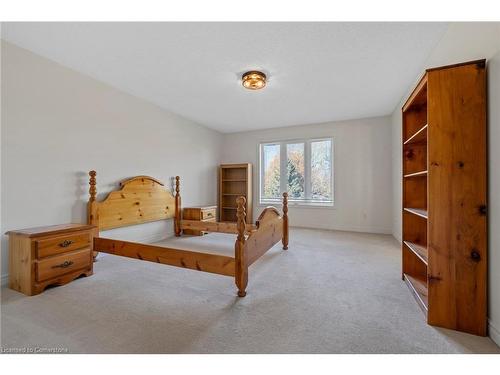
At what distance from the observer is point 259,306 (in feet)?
5.60

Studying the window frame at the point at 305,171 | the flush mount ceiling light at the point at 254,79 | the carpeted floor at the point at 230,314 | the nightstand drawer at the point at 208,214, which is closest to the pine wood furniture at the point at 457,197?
the carpeted floor at the point at 230,314

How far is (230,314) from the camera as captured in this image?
62.7 inches

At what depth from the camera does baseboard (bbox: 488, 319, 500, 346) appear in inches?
49.5

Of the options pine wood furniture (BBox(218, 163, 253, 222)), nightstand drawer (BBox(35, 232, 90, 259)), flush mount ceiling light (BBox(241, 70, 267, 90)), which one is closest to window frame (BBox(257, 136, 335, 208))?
pine wood furniture (BBox(218, 163, 253, 222))

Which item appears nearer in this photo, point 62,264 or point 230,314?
point 230,314

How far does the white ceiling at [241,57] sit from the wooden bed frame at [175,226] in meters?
1.33

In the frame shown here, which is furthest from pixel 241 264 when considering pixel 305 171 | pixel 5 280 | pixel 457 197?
pixel 305 171

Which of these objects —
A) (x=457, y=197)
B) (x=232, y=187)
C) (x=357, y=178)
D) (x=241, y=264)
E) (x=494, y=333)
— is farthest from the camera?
(x=232, y=187)

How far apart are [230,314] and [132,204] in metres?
2.37

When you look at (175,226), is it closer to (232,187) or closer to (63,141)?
(232,187)

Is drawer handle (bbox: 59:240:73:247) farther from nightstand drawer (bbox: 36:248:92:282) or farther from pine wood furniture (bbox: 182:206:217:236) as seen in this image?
pine wood furniture (bbox: 182:206:217:236)

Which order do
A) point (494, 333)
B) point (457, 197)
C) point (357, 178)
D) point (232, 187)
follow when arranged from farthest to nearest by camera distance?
point (232, 187) < point (357, 178) < point (457, 197) < point (494, 333)
